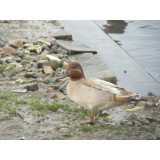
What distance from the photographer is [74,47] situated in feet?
29.0

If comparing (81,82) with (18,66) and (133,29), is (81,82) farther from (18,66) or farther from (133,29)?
(133,29)

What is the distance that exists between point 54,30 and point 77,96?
17.9ft

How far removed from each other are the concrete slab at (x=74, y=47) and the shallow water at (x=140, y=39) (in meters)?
0.80

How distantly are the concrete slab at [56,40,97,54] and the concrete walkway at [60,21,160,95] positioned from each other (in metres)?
0.27

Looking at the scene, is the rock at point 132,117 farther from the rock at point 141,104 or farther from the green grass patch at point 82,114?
the rock at point 141,104

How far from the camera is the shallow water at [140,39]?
8055mm

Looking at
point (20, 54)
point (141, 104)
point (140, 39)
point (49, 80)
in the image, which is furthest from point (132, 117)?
point (140, 39)

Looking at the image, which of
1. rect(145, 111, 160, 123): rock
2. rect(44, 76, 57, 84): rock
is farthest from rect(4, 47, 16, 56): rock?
rect(145, 111, 160, 123): rock

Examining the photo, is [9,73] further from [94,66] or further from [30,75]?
[94,66]

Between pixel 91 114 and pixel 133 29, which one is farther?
pixel 133 29

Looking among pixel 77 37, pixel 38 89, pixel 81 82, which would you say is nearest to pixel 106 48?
pixel 77 37

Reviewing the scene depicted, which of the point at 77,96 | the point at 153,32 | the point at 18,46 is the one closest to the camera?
the point at 77,96

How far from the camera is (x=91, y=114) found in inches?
204

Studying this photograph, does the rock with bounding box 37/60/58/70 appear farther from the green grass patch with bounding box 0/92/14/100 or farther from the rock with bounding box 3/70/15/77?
the green grass patch with bounding box 0/92/14/100
